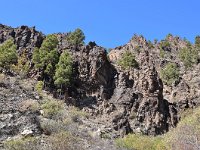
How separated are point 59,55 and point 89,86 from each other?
384 inches

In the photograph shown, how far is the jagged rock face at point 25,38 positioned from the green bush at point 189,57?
36.9 metres

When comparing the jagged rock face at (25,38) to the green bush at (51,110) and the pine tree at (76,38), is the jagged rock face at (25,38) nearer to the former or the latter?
the pine tree at (76,38)

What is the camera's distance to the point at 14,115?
1414 inches

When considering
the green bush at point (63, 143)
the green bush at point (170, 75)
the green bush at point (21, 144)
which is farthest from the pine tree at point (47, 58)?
the green bush at point (63, 143)

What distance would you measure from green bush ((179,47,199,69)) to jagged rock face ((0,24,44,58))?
Result: 36.9 metres

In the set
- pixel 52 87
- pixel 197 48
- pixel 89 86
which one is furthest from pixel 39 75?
pixel 197 48

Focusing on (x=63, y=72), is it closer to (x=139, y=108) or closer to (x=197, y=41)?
(x=139, y=108)

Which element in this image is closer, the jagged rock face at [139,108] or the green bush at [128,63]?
the jagged rock face at [139,108]

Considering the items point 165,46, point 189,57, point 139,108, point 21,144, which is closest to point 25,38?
point 139,108

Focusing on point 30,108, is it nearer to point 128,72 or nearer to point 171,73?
point 128,72

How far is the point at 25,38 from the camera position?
73688mm

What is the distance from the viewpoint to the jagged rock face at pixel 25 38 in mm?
72375

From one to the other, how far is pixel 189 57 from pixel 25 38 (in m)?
42.0

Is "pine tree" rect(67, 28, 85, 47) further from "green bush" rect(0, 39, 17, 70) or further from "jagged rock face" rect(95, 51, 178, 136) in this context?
"jagged rock face" rect(95, 51, 178, 136)
